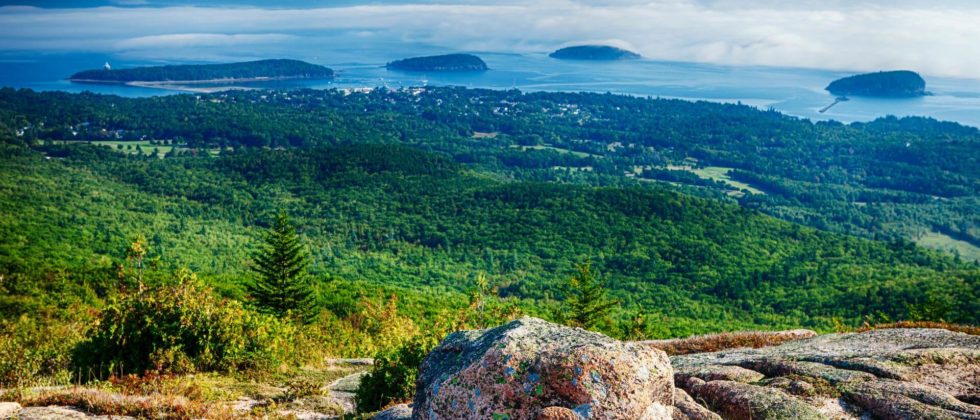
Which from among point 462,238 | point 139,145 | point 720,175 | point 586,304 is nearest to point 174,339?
point 586,304

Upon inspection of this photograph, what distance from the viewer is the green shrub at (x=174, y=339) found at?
1261 centimetres

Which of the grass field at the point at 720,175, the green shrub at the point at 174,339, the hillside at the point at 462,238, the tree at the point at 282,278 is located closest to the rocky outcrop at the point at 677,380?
the green shrub at the point at 174,339

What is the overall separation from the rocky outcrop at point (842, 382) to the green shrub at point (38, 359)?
10.9m

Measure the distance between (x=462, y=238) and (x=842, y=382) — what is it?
63494 mm

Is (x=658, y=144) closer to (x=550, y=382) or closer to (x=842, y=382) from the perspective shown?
(x=842, y=382)

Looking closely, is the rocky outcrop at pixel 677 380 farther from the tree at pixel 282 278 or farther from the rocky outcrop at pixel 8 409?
the tree at pixel 282 278

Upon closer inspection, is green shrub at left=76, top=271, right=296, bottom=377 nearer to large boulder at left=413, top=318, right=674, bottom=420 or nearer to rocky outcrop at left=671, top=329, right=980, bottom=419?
large boulder at left=413, top=318, right=674, bottom=420

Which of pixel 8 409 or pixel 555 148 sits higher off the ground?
pixel 8 409

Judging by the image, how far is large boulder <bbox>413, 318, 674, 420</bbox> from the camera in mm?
5680

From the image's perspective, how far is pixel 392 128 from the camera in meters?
164

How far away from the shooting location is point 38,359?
40.5 ft

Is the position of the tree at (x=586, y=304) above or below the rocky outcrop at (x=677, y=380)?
below

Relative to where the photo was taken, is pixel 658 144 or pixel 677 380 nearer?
pixel 677 380

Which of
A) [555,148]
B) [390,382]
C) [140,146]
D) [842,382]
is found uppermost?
[842,382]
